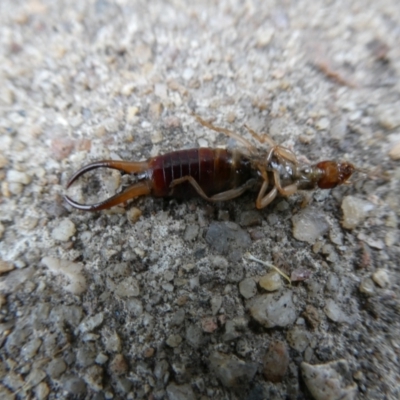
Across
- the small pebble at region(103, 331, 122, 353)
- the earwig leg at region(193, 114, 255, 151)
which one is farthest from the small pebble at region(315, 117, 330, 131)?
the small pebble at region(103, 331, 122, 353)

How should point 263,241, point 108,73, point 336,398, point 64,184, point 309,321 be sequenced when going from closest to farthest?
point 336,398
point 309,321
point 263,241
point 64,184
point 108,73

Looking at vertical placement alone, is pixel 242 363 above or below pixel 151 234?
below

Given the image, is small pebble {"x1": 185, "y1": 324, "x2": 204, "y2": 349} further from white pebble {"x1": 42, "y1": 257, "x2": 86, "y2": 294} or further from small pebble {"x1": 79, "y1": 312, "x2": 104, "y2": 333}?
white pebble {"x1": 42, "y1": 257, "x2": 86, "y2": 294}

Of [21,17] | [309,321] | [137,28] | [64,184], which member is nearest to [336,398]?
[309,321]

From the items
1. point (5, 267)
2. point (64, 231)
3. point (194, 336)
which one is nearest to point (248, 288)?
point (194, 336)

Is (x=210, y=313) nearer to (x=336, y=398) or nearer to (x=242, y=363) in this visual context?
(x=242, y=363)

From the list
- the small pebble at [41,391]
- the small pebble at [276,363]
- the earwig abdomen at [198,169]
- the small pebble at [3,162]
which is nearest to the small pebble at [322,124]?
the earwig abdomen at [198,169]

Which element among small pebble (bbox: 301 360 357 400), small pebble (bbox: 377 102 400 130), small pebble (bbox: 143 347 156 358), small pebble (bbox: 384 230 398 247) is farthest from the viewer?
small pebble (bbox: 377 102 400 130)
